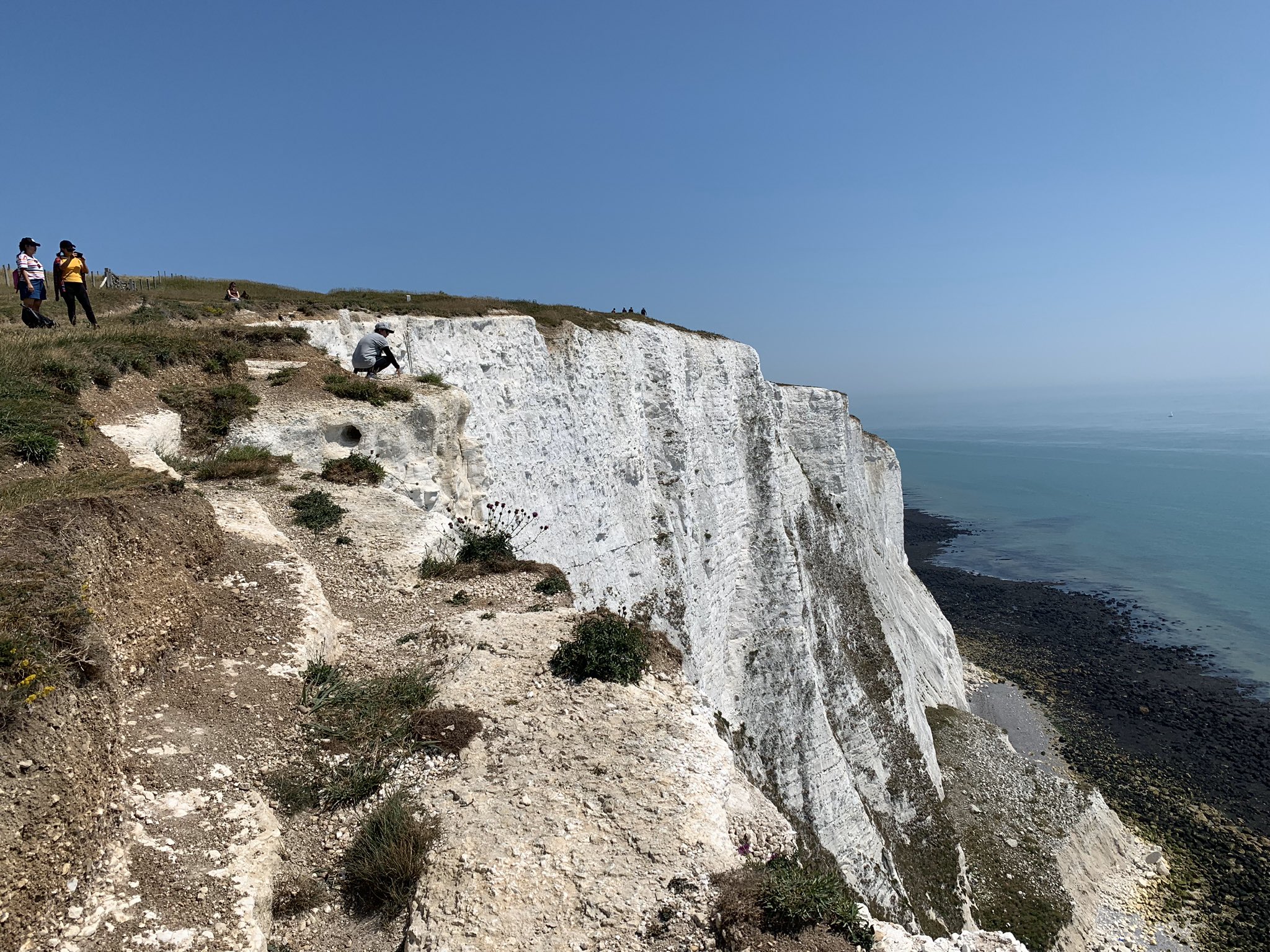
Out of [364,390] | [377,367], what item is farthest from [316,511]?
[377,367]

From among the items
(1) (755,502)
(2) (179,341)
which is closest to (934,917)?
(1) (755,502)

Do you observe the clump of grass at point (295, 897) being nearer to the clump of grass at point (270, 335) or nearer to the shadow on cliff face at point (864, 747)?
the clump of grass at point (270, 335)

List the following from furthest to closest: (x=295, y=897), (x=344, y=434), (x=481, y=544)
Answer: (x=344, y=434) < (x=481, y=544) < (x=295, y=897)

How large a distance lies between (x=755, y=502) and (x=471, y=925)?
2858 cm

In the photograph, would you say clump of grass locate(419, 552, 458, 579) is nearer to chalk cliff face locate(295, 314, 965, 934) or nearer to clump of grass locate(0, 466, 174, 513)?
clump of grass locate(0, 466, 174, 513)

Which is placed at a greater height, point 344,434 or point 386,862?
point 344,434

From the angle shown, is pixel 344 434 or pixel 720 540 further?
pixel 720 540

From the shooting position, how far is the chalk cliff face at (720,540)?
2234cm

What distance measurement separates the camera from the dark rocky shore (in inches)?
1193

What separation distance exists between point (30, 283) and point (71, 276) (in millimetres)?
1260

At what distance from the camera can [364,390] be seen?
607 inches

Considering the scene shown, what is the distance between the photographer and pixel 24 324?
16.2 meters

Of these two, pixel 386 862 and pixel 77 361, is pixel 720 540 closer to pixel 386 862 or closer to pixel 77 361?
pixel 77 361

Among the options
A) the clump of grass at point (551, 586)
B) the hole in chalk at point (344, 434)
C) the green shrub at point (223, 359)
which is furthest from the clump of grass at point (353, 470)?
the clump of grass at point (551, 586)
